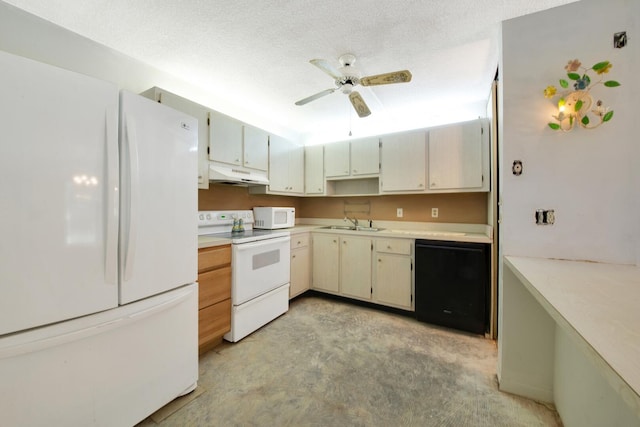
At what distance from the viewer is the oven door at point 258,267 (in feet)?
7.10

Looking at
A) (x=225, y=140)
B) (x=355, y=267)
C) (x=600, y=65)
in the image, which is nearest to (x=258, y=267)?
(x=355, y=267)

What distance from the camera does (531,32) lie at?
1.51 m

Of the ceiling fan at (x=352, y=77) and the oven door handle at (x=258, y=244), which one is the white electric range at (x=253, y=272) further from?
the ceiling fan at (x=352, y=77)

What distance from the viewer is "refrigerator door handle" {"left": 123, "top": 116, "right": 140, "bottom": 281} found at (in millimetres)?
1223

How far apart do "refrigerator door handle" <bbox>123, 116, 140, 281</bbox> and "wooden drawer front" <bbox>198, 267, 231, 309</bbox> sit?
2.31ft

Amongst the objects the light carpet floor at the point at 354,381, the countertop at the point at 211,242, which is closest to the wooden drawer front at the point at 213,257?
the countertop at the point at 211,242

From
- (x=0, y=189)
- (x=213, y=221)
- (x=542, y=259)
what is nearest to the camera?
(x=0, y=189)

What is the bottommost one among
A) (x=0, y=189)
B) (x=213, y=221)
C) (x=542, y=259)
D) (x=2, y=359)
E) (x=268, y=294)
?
(x=268, y=294)

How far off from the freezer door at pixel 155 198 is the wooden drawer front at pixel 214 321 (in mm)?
537

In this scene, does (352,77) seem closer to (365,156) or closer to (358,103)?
(358,103)

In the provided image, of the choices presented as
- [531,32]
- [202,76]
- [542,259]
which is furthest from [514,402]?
[202,76]

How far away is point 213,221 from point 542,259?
2830 mm

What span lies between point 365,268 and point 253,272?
1355mm

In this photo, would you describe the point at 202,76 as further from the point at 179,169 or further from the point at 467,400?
the point at 467,400
